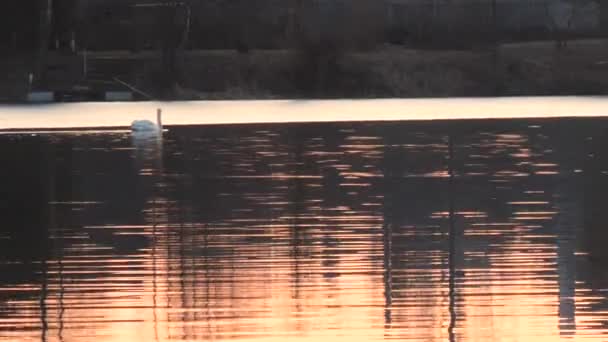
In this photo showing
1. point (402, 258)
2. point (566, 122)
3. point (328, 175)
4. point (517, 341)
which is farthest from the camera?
point (566, 122)

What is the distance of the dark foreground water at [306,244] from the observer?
11648 mm

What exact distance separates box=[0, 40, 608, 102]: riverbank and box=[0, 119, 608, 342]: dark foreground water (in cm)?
2651

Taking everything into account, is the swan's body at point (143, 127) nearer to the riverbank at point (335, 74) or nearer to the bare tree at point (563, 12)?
the riverbank at point (335, 74)

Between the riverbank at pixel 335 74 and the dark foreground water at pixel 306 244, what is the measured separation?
26.5 metres

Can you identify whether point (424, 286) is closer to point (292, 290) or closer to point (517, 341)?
point (292, 290)

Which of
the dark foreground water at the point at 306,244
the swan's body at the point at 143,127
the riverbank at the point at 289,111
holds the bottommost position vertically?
the dark foreground water at the point at 306,244

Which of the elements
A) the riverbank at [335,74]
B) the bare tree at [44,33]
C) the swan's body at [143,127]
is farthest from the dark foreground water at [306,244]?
the bare tree at [44,33]

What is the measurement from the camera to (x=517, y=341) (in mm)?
10820

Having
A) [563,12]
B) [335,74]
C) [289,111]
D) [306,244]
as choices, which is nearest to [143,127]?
[289,111]

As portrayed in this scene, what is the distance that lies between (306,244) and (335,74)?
41762mm

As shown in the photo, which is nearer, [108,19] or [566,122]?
[566,122]

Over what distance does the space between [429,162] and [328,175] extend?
2.43 m

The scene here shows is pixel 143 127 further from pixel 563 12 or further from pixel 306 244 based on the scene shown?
pixel 563 12

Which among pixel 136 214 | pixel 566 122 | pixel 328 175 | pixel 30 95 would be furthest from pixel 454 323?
pixel 30 95
